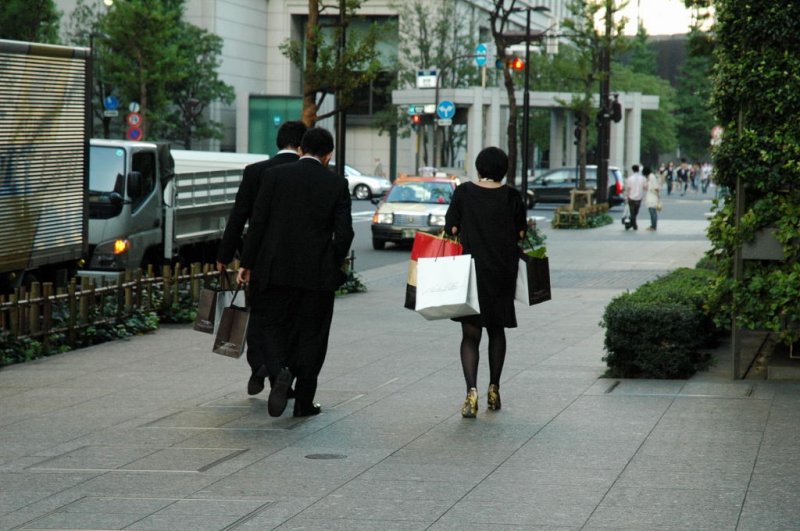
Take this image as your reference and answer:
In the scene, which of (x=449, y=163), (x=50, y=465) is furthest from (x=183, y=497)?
(x=449, y=163)

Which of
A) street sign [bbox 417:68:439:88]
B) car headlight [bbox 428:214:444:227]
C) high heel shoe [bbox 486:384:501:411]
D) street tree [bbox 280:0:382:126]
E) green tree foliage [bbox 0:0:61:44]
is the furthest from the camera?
street sign [bbox 417:68:439:88]

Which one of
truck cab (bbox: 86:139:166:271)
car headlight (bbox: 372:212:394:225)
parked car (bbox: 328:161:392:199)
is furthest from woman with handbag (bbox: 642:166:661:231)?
parked car (bbox: 328:161:392:199)

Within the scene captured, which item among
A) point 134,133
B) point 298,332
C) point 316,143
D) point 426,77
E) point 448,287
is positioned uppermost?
point 426,77

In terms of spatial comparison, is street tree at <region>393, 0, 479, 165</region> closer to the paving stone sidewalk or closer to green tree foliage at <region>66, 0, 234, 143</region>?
green tree foliage at <region>66, 0, 234, 143</region>

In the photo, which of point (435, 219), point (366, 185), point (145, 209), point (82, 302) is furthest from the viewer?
point (366, 185)

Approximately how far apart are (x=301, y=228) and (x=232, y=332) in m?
0.83

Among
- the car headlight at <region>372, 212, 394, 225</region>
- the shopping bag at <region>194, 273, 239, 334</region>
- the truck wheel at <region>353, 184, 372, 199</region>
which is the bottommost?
the truck wheel at <region>353, 184, 372, 199</region>

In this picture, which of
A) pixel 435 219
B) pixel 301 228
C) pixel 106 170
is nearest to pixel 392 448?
pixel 301 228

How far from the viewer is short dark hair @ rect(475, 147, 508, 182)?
8523 millimetres

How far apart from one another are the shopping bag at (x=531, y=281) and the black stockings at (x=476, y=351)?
26cm

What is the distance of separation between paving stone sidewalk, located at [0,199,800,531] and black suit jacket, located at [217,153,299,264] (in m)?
1.01

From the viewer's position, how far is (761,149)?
376 inches

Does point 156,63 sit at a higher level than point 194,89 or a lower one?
higher

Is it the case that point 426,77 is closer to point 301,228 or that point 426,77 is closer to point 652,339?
point 652,339
